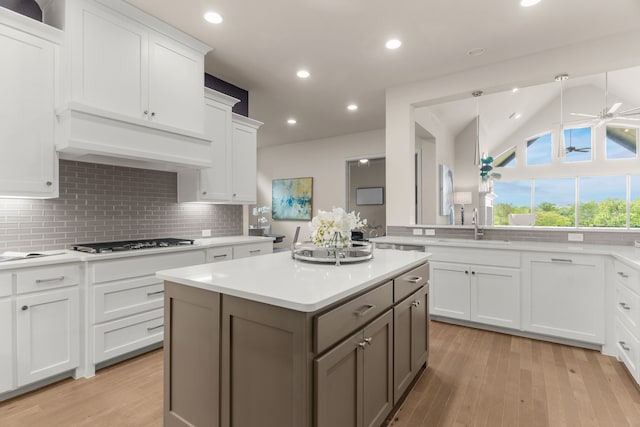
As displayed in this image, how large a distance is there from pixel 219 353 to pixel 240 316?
23 cm

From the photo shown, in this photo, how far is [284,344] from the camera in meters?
1.18

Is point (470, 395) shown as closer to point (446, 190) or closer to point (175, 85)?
point (175, 85)

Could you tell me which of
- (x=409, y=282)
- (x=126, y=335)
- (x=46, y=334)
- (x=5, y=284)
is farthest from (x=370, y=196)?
(x=5, y=284)

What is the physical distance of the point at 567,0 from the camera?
240cm

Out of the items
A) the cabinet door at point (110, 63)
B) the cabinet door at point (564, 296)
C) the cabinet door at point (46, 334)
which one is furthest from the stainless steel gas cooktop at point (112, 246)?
the cabinet door at point (564, 296)

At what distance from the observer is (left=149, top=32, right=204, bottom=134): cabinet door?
2699mm

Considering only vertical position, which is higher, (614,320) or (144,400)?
(614,320)

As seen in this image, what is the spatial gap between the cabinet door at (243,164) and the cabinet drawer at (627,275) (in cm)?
358

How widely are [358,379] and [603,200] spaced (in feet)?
27.2

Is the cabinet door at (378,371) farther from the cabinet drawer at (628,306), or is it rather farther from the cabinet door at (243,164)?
the cabinet door at (243,164)

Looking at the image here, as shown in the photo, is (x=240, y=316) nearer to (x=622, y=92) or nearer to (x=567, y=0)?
(x=567, y=0)

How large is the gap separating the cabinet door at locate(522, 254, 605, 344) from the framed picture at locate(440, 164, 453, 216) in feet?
7.15

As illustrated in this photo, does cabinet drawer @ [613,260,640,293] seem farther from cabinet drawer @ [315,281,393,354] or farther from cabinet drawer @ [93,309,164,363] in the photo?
cabinet drawer @ [93,309,164,363]

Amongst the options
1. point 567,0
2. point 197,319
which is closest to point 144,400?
point 197,319
